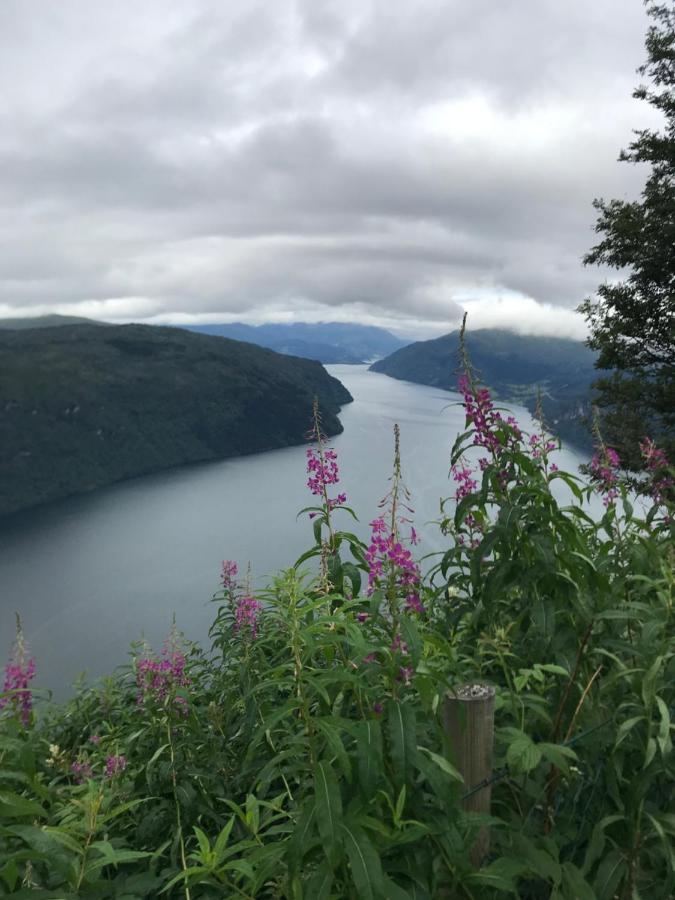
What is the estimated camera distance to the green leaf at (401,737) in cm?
172

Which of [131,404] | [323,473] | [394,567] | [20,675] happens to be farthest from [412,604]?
[131,404]

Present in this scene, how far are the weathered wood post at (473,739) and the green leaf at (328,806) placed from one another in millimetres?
477

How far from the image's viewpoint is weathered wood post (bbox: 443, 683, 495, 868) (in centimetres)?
198

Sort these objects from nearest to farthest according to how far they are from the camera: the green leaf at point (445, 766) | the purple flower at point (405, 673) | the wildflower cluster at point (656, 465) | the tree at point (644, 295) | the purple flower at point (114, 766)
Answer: the green leaf at point (445, 766)
the purple flower at point (405, 673)
the purple flower at point (114, 766)
the wildflower cluster at point (656, 465)
the tree at point (644, 295)

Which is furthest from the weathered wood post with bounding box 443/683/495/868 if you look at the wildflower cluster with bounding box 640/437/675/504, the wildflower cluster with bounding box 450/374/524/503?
the wildflower cluster with bounding box 640/437/675/504

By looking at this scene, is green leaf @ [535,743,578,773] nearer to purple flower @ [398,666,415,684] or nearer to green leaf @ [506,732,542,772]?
green leaf @ [506,732,542,772]

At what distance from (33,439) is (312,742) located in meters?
143

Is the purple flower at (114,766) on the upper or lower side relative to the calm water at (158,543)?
upper

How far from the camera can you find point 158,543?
7356 cm

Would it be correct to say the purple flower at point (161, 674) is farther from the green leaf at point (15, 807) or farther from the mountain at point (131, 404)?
the mountain at point (131, 404)

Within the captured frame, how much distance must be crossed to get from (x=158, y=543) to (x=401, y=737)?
75.9m

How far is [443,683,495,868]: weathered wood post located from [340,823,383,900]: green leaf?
45 cm

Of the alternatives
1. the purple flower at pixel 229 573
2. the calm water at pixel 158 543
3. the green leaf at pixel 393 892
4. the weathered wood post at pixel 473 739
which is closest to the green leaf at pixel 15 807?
the green leaf at pixel 393 892

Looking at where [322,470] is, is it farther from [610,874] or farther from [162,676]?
[610,874]
